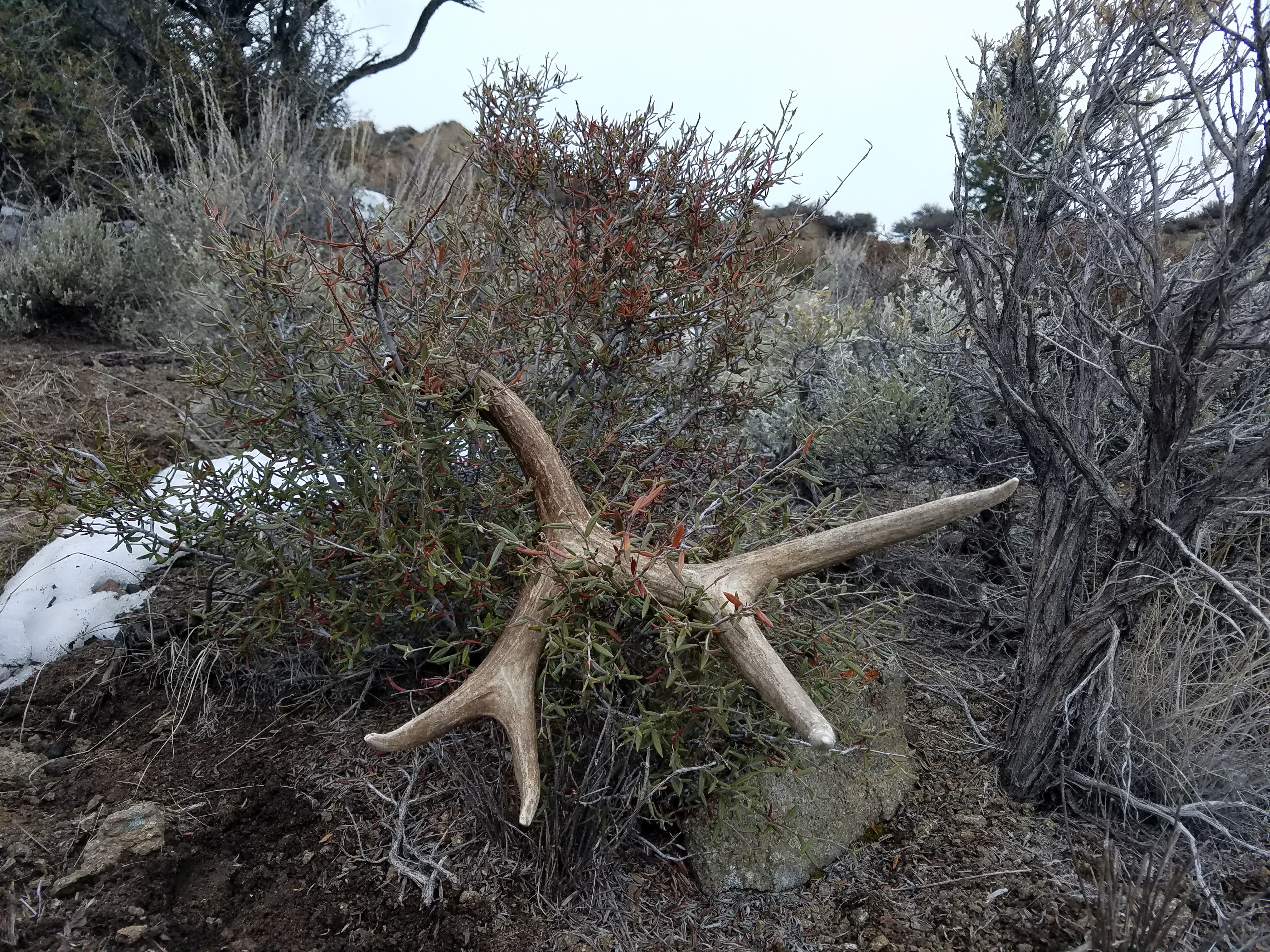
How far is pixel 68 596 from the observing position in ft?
9.18

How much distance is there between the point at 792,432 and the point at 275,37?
407 inches

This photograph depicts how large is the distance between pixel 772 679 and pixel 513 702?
522mm

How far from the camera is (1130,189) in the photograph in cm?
241

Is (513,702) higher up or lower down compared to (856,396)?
lower down

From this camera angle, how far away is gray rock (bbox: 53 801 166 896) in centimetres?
191

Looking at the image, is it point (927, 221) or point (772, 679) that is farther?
point (927, 221)

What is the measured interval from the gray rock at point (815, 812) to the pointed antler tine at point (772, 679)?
0.56m

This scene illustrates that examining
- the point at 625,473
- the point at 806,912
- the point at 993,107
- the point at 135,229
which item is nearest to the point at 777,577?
the point at 625,473

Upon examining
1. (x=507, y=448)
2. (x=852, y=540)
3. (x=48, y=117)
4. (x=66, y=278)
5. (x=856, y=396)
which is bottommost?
(x=66, y=278)

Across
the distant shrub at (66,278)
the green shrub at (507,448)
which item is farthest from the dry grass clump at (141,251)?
the green shrub at (507,448)

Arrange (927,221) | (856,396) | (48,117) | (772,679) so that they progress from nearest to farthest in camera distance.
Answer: (772,679) < (856,396) < (48,117) < (927,221)

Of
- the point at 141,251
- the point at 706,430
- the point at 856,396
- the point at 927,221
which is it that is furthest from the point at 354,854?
the point at 927,221

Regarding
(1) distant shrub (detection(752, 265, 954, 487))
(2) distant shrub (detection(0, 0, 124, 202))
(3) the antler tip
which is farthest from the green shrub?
(2) distant shrub (detection(0, 0, 124, 202))

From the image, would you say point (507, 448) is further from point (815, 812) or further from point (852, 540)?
point (815, 812)
